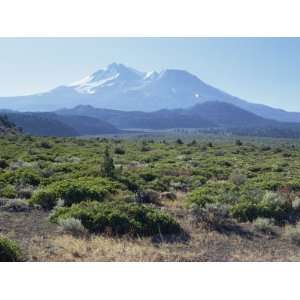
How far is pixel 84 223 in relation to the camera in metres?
11.2

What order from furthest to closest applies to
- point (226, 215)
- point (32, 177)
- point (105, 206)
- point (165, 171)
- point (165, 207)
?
point (165, 171), point (32, 177), point (165, 207), point (226, 215), point (105, 206)

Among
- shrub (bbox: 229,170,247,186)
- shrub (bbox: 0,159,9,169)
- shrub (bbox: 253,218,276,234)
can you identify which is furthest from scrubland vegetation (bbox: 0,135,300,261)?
shrub (bbox: 0,159,9,169)

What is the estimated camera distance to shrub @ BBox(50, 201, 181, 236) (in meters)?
11.0

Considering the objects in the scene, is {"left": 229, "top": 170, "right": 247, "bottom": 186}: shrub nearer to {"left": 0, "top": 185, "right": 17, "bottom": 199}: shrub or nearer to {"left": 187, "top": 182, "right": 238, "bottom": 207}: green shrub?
{"left": 187, "top": 182, "right": 238, "bottom": 207}: green shrub

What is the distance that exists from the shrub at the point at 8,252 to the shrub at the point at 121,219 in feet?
7.84

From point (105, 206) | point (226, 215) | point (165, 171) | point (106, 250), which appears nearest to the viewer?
point (106, 250)

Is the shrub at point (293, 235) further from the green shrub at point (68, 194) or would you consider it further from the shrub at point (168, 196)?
the green shrub at point (68, 194)

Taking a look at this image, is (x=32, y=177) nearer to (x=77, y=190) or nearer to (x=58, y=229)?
(x=77, y=190)

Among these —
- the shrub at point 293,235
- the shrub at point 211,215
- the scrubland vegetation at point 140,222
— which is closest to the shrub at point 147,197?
the scrubland vegetation at point 140,222

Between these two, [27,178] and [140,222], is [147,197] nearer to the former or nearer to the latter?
[140,222]

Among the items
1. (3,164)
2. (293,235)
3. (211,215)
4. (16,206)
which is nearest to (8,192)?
(16,206)

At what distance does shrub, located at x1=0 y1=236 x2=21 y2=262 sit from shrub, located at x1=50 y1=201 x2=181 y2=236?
2.39m

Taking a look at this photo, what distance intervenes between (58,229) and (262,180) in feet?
40.0

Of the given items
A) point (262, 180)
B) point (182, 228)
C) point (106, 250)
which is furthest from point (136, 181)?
point (106, 250)
